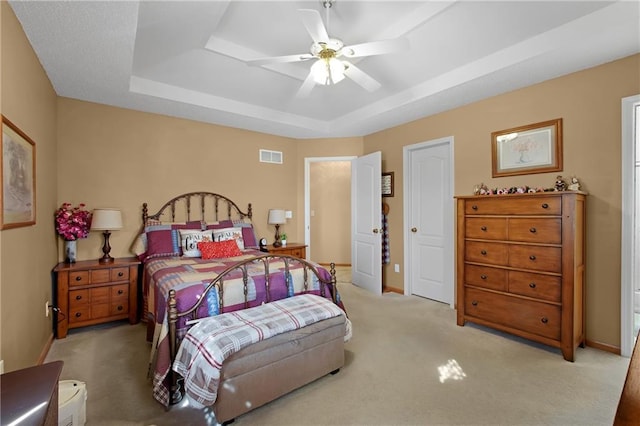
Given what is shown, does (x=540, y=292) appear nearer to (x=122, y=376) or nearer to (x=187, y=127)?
(x=122, y=376)

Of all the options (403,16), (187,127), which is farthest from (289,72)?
(187,127)

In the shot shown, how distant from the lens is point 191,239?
3.70m

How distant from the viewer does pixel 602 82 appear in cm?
276

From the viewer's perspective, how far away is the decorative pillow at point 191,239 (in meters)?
3.63

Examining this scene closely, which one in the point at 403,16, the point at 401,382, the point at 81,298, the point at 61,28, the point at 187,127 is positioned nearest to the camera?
the point at 61,28

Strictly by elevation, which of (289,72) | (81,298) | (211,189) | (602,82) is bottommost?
(81,298)

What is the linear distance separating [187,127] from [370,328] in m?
3.61

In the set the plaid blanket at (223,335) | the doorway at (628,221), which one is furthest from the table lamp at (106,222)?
the doorway at (628,221)

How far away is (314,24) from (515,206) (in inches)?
95.6

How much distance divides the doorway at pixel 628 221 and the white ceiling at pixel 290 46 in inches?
22.7

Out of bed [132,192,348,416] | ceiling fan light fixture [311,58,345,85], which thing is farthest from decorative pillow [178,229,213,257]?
ceiling fan light fixture [311,58,345,85]

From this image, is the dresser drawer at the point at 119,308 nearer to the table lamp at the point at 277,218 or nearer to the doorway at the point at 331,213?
the table lamp at the point at 277,218

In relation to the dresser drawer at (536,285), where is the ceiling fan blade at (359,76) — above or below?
above

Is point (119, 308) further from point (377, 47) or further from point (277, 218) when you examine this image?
point (377, 47)
